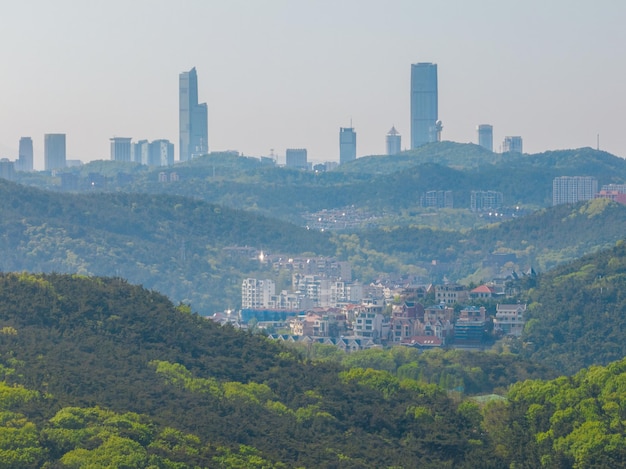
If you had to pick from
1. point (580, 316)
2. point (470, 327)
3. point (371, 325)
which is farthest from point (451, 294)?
point (580, 316)

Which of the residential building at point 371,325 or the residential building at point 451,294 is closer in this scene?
the residential building at point 371,325

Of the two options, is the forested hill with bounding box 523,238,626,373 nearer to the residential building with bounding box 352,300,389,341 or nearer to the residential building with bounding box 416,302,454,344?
the residential building with bounding box 416,302,454,344

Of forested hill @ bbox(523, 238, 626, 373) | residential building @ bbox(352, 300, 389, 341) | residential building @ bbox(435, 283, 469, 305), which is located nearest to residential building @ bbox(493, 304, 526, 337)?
forested hill @ bbox(523, 238, 626, 373)

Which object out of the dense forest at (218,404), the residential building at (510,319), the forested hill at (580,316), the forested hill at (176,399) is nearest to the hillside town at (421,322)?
the residential building at (510,319)

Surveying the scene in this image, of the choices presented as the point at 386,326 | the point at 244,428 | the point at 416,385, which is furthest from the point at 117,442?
the point at 386,326

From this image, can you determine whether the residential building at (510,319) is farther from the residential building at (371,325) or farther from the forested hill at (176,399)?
the forested hill at (176,399)

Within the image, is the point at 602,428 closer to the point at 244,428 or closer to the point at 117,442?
the point at 244,428

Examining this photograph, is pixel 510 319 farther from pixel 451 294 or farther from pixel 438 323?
pixel 451 294
